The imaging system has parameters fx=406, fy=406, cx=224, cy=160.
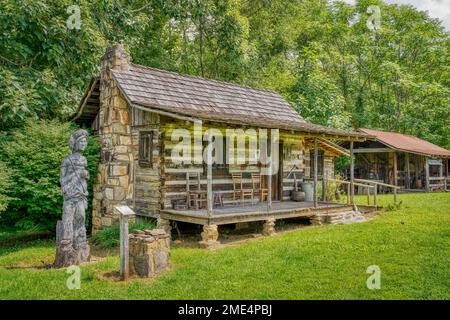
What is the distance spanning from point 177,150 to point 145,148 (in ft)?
3.17

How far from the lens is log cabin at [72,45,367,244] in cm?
1137

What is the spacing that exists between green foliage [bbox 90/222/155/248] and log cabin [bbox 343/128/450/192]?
1830 centimetres

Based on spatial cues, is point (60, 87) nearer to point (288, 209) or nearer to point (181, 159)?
point (181, 159)

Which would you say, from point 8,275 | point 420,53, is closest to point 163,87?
point 8,275

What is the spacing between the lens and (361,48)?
122ft

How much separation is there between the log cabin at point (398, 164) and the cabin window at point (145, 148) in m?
17.3

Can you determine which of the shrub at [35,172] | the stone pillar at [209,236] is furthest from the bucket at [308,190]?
the shrub at [35,172]

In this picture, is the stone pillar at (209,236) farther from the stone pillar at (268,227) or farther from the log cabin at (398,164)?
the log cabin at (398,164)

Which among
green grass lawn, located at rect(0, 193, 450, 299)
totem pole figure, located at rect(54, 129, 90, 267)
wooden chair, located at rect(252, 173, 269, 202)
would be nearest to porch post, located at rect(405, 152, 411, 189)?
wooden chair, located at rect(252, 173, 269, 202)

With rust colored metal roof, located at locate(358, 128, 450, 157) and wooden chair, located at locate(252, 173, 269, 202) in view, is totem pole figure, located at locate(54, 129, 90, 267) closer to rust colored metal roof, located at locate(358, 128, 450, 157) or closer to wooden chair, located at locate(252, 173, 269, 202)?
wooden chair, located at locate(252, 173, 269, 202)

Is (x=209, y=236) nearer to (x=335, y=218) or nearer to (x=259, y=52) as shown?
(x=335, y=218)

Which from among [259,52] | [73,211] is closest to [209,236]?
[73,211]

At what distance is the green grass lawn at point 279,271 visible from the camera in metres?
6.53

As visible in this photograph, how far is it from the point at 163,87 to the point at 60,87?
11.4ft
